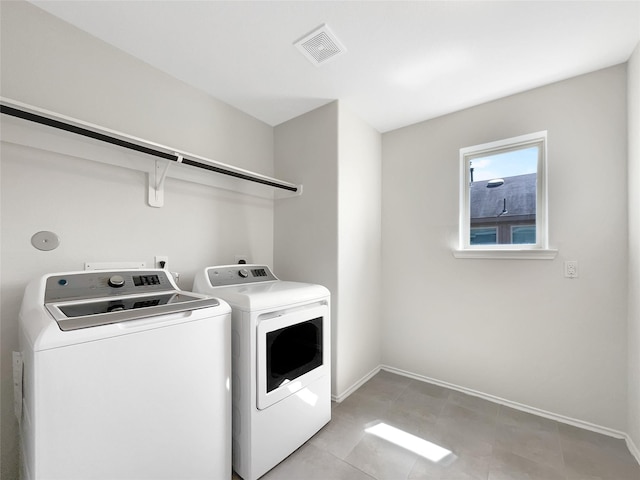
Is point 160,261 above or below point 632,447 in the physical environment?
above

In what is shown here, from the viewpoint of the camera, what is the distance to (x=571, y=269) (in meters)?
1.78

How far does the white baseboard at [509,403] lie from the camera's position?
1.62 meters

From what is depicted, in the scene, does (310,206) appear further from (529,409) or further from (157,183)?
(529,409)

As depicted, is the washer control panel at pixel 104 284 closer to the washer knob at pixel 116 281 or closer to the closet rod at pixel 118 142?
the washer knob at pixel 116 281

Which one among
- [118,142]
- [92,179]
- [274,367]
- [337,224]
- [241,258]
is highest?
[118,142]

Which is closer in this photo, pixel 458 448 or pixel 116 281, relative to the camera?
pixel 116 281

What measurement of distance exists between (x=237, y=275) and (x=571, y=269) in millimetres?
2322

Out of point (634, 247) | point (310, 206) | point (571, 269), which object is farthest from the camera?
point (310, 206)

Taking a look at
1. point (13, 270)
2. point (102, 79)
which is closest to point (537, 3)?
point (102, 79)

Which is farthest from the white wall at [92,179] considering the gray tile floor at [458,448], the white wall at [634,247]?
the white wall at [634,247]

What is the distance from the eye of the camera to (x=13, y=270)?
1.19m

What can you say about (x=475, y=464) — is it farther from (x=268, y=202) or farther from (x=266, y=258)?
(x=268, y=202)

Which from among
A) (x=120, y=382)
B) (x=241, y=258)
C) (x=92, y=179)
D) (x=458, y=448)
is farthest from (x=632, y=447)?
(x=92, y=179)

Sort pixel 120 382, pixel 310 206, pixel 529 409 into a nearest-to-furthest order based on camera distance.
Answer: pixel 120 382, pixel 529 409, pixel 310 206
